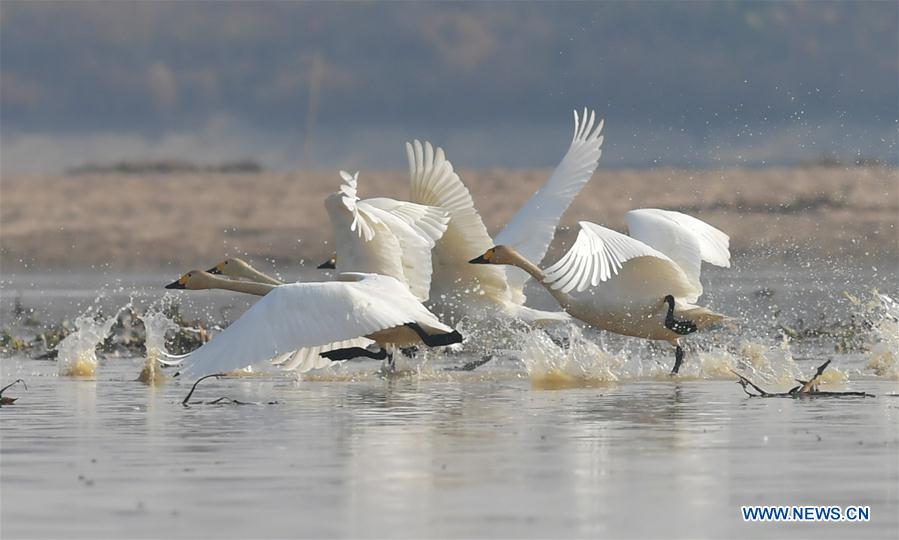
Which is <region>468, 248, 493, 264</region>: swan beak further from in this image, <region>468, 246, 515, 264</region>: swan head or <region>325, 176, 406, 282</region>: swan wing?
<region>325, 176, 406, 282</region>: swan wing

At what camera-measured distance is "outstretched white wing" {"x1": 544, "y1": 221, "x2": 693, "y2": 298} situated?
13.4 m

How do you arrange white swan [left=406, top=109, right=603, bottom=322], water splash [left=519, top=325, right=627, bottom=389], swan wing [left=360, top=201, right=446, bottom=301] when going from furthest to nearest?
1. white swan [left=406, top=109, right=603, bottom=322]
2. swan wing [left=360, top=201, right=446, bottom=301]
3. water splash [left=519, top=325, right=627, bottom=389]

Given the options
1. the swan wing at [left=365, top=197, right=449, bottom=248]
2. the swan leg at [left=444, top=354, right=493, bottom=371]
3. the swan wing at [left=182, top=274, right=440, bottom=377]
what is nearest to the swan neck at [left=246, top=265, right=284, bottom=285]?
the swan wing at [left=365, top=197, right=449, bottom=248]

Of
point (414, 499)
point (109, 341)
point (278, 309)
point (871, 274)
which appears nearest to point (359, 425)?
point (278, 309)

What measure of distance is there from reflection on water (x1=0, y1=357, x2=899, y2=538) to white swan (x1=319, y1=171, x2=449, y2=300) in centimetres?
124

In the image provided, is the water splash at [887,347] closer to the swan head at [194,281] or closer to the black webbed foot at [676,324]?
the black webbed foot at [676,324]

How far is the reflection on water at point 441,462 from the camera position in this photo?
759 cm

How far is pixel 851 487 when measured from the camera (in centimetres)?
833

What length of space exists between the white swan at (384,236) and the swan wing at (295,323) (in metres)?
2.06

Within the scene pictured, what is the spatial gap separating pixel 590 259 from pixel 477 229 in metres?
2.57

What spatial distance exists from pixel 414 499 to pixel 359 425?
9.46ft

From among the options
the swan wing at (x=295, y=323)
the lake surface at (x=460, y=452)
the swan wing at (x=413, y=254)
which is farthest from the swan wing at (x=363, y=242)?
the swan wing at (x=295, y=323)

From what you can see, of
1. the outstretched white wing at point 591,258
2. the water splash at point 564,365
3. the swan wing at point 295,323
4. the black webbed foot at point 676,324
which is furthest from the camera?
the black webbed foot at point 676,324

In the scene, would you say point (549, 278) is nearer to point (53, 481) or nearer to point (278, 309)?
point (278, 309)
